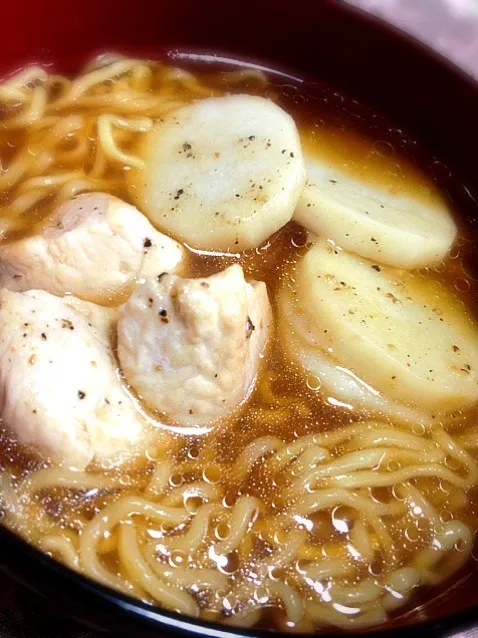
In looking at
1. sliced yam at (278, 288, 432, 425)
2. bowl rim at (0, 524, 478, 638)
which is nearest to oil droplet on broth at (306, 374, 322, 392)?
sliced yam at (278, 288, 432, 425)

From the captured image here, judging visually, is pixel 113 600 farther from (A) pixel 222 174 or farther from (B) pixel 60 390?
(A) pixel 222 174

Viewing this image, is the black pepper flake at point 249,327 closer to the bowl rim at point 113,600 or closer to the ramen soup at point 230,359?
the ramen soup at point 230,359

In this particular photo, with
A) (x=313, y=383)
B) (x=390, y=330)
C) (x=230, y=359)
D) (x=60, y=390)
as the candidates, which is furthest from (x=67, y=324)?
(x=390, y=330)

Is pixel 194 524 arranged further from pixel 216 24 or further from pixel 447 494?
pixel 216 24

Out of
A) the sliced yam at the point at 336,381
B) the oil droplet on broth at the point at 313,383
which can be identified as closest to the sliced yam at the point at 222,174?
the sliced yam at the point at 336,381

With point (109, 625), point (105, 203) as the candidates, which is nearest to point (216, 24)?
point (105, 203)

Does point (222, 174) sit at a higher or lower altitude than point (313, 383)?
higher

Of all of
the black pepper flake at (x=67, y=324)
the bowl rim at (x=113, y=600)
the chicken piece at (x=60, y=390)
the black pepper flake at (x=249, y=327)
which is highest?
the black pepper flake at (x=249, y=327)
